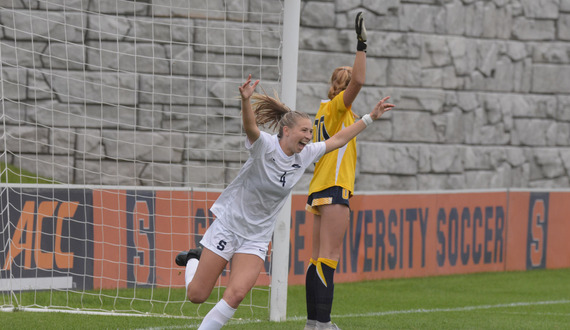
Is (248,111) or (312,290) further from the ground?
(248,111)

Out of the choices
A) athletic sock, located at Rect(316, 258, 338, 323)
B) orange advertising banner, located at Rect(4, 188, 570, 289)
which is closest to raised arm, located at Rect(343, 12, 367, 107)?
athletic sock, located at Rect(316, 258, 338, 323)

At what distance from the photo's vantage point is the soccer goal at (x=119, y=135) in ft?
31.0

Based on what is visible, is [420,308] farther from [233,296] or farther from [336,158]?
[233,296]

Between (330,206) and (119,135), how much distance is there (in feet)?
18.5

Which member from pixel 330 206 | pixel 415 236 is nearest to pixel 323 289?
pixel 330 206

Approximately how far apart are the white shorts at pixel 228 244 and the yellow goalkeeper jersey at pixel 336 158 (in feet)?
3.15

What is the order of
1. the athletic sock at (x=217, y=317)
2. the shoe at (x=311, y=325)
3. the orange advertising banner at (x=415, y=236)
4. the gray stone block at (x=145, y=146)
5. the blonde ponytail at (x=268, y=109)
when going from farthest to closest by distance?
the gray stone block at (x=145, y=146) < the orange advertising banner at (x=415, y=236) < the shoe at (x=311, y=325) < the blonde ponytail at (x=268, y=109) < the athletic sock at (x=217, y=317)

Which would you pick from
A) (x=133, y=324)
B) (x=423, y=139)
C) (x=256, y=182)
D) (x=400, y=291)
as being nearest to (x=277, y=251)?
(x=133, y=324)

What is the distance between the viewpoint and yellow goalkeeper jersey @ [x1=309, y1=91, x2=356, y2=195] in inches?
269

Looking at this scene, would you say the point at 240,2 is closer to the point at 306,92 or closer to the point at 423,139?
the point at 306,92

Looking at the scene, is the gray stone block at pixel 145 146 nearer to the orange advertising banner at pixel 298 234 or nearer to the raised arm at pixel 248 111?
the orange advertising banner at pixel 298 234

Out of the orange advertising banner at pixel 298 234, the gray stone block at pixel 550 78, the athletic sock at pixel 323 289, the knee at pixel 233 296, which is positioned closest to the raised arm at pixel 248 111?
the knee at pixel 233 296

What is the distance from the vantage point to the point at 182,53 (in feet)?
38.9

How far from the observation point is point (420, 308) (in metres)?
9.59
